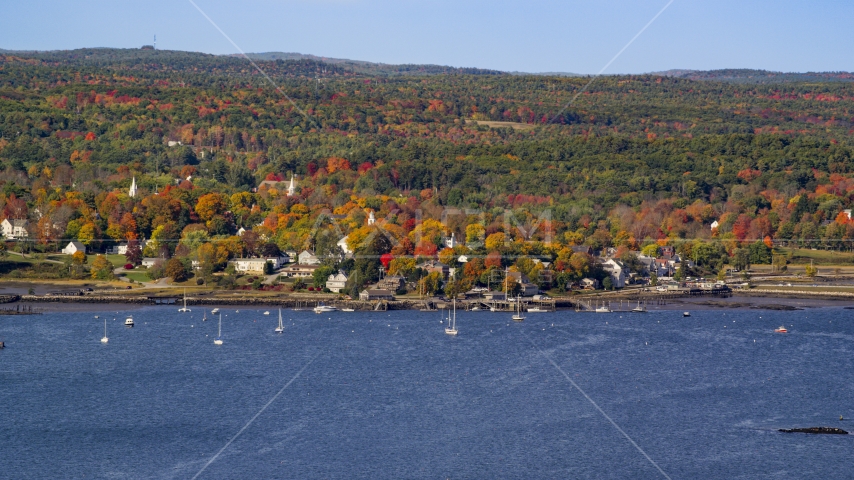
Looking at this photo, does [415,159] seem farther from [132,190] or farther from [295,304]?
[295,304]

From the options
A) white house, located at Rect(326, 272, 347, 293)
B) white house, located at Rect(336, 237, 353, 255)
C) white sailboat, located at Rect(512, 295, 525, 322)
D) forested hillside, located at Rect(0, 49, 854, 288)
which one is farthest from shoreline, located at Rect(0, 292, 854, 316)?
white house, located at Rect(336, 237, 353, 255)

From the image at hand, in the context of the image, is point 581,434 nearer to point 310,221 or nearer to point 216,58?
point 310,221

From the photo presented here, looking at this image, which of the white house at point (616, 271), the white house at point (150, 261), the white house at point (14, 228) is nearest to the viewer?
the white house at point (150, 261)

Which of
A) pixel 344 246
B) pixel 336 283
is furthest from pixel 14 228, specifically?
pixel 336 283

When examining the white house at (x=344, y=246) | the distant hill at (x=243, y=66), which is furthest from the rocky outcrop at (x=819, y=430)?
the distant hill at (x=243, y=66)

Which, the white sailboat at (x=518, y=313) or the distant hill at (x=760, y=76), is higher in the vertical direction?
the distant hill at (x=760, y=76)

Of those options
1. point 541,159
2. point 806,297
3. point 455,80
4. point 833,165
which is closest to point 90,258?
point 806,297

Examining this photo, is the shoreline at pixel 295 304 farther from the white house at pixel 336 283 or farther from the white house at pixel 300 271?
the white house at pixel 300 271
